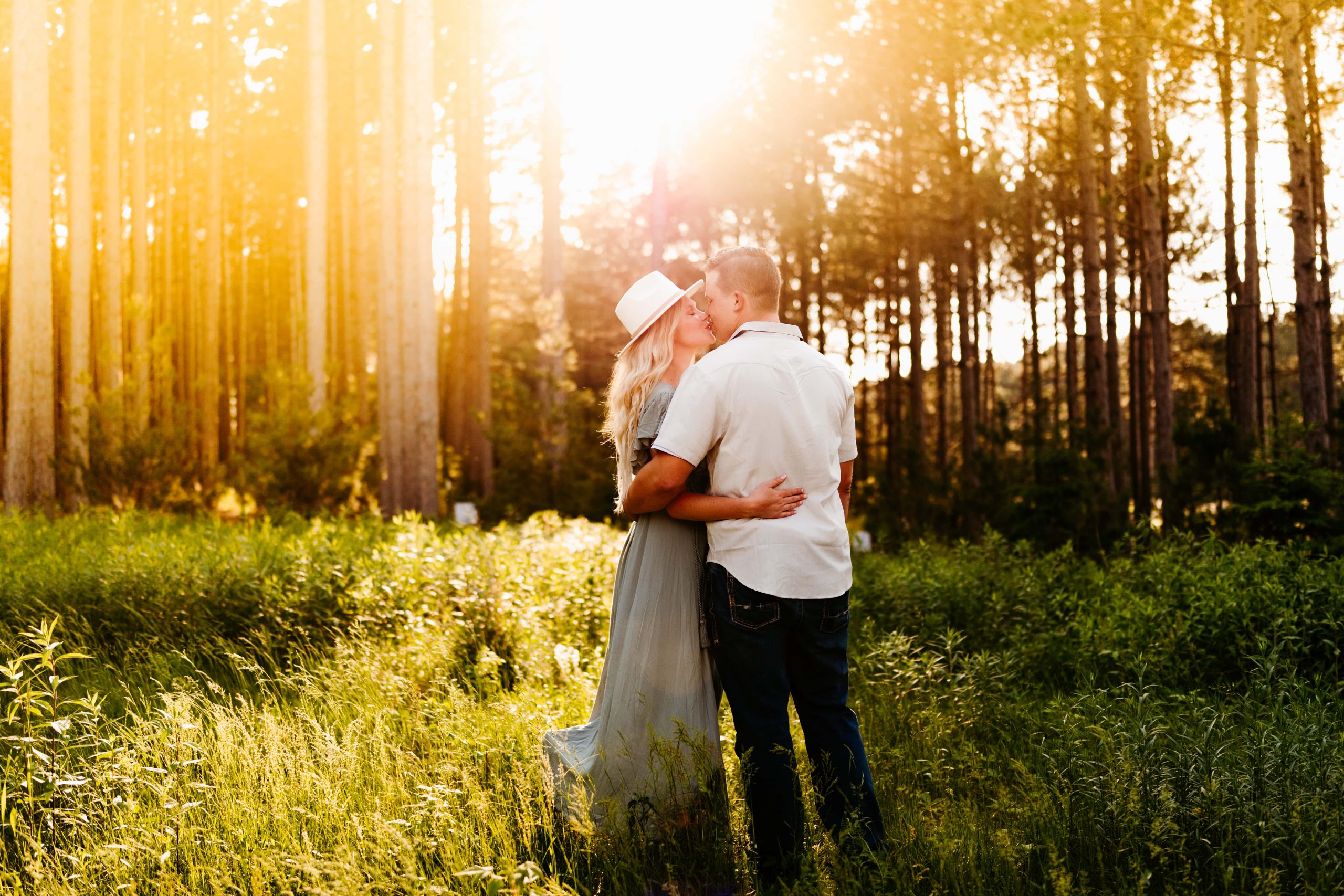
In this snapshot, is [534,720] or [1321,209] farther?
[1321,209]

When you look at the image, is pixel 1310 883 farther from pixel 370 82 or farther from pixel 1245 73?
pixel 370 82

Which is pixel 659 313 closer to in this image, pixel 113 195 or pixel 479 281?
pixel 479 281

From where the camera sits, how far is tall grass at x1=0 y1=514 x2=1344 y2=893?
3.34m

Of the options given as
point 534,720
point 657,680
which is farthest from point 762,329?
point 534,720

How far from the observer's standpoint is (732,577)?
3361 millimetres

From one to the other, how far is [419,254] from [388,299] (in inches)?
50.8

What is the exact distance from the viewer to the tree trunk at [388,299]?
1466cm

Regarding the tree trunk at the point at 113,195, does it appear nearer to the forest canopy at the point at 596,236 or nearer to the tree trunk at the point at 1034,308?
the forest canopy at the point at 596,236

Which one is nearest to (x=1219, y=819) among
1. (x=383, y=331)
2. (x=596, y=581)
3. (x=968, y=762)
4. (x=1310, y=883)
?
(x=1310, y=883)

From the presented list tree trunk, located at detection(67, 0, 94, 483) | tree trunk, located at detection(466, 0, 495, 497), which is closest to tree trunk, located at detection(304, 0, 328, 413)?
tree trunk, located at detection(466, 0, 495, 497)

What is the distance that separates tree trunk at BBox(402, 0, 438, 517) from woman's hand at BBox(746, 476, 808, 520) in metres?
11.2

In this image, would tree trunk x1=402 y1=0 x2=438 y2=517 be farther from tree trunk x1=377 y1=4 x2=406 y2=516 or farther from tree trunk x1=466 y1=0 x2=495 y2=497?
tree trunk x1=466 y1=0 x2=495 y2=497

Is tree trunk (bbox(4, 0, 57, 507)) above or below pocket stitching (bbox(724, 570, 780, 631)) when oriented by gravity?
above

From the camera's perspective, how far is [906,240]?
21.7 m
